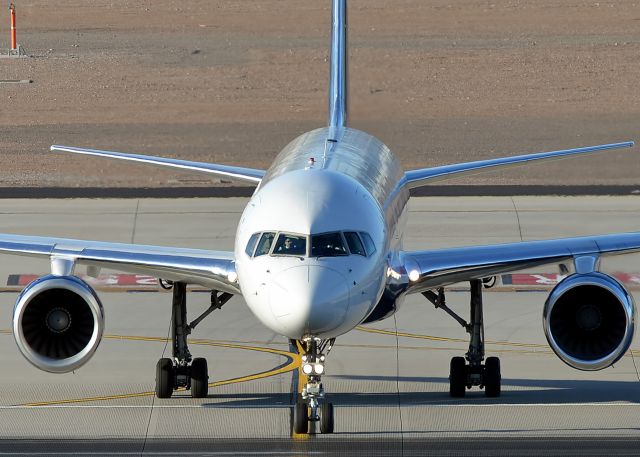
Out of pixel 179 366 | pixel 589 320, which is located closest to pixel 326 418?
pixel 179 366

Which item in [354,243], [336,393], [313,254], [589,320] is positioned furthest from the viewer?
[336,393]

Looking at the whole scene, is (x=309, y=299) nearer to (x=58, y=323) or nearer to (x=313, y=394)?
(x=313, y=394)

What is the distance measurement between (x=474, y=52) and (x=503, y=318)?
32.5 meters

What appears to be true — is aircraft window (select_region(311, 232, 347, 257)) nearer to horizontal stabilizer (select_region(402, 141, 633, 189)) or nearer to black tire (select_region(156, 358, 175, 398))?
black tire (select_region(156, 358, 175, 398))

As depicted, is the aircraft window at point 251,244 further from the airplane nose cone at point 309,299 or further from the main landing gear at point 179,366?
the main landing gear at point 179,366

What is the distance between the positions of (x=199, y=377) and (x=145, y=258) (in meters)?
2.44

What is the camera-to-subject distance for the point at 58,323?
24344 millimetres

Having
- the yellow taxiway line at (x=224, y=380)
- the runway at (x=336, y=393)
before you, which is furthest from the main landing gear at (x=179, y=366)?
the yellow taxiway line at (x=224, y=380)

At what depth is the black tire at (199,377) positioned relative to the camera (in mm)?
26406

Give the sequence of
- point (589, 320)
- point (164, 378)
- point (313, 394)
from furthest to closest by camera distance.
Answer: point (164, 378) → point (589, 320) → point (313, 394)

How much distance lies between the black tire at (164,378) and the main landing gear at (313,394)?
9.87 ft

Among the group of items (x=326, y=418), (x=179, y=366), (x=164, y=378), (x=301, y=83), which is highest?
(x=301, y=83)

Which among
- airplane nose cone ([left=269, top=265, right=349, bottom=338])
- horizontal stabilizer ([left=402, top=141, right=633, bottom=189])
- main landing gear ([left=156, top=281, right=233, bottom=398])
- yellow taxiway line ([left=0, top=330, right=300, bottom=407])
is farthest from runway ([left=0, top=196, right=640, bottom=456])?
horizontal stabilizer ([left=402, top=141, right=633, bottom=189])

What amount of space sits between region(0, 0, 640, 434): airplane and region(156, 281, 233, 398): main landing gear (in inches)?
0.7
